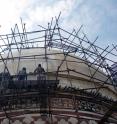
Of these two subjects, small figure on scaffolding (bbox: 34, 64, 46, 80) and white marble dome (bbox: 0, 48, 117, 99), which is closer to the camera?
small figure on scaffolding (bbox: 34, 64, 46, 80)

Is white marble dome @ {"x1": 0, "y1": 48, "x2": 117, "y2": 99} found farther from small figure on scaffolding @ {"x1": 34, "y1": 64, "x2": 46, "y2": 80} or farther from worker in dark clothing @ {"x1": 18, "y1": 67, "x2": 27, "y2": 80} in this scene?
small figure on scaffolding @ {"x1": 34, "y1": 64, "x2": 46, "y2": 80}

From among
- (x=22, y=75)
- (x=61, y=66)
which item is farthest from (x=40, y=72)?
(x=61, y=66)

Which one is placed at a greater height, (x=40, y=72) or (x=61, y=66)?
(x=61, y=66)

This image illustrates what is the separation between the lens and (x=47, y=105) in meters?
15.2

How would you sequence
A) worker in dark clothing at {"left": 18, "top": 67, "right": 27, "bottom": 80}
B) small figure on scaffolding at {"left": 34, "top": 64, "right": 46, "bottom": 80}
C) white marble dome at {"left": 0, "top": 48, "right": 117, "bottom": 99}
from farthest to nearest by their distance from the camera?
white marble dome at {"left": 0, "top": 48, "right": 117, "bottom": 99} → worker in dark clothing at {"left": 18, "top": 67, "right": 27, "bottom": 80} → small figure on scaffolding at {"left": 34, "top": 64, "right": 46, "bottom": 80}

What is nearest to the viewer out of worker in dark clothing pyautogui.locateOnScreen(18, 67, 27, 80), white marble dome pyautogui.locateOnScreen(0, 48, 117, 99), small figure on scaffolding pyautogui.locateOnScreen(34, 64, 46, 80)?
small figure on scaffolding pyautogui.locateOnScreen(34, 64, 46, 80)

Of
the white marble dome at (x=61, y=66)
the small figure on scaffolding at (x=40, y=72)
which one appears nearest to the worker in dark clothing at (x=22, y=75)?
the white marble dome at (x=61, y=66)

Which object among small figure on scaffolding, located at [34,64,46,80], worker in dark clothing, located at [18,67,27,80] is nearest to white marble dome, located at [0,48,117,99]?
worker in dark clothing, located at [18,67,27,80]

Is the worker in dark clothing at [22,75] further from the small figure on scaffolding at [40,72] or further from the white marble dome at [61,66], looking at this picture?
the small figure on scaffolding at [40,72]

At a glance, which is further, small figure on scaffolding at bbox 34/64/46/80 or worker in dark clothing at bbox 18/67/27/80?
worker in dark clothing at bbox 18/67/27/80

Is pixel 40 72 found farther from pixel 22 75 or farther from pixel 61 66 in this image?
pixel 61 66

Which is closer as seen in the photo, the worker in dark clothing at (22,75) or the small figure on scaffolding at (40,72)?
the small figure on scaffolding at (40,72)

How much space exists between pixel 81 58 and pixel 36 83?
15.7 ft

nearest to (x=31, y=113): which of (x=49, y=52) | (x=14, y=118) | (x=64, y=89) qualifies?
(x=14, y=118)
